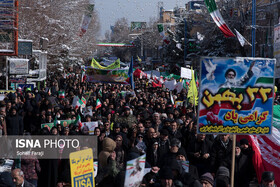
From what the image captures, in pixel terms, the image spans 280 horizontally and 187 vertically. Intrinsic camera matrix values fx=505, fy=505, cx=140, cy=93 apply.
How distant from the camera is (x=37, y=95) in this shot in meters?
16.4

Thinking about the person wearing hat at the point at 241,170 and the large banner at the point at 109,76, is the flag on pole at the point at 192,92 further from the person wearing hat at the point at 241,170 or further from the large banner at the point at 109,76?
the person wearing hat at the point at 241,170

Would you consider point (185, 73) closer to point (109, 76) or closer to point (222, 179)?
point (109, 76)

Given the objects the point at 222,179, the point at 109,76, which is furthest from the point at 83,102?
the point at 222,179

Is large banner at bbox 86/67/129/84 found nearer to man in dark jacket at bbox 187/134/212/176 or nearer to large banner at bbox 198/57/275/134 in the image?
man in dark jacket at bbox 187/134/212/176

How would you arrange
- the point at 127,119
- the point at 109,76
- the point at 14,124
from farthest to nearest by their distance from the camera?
the point at 109,76
the point at 14,124
the point at 127,119

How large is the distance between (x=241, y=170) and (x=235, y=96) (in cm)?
157

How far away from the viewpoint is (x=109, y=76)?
20250 millimetres

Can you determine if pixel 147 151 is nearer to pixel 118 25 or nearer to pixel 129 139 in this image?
pixel 129 139

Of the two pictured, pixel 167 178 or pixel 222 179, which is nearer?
pixel 167 178

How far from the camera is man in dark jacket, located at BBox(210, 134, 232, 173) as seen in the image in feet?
24.3

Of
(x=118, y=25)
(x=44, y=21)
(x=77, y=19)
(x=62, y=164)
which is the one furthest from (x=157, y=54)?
(x=62, y=164)

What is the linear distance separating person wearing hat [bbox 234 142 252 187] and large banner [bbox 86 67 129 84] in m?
12.5

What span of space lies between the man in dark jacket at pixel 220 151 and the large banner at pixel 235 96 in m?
1.31

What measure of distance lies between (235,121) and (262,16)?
40310 mm
